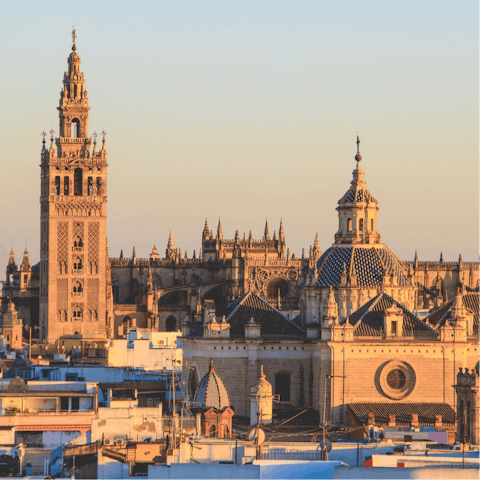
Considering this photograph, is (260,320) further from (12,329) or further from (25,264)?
(25,264)

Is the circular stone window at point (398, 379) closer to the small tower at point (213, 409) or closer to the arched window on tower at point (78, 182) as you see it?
the small tower at point (213, 409)

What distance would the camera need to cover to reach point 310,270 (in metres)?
77.5

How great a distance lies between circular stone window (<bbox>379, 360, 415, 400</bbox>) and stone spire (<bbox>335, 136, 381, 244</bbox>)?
7.30 metres

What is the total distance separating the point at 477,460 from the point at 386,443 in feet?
27.0

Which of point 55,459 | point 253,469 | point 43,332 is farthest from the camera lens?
point 43,332

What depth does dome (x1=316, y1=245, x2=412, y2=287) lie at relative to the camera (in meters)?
75.5

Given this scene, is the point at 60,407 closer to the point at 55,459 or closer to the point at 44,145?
the point at 55,459

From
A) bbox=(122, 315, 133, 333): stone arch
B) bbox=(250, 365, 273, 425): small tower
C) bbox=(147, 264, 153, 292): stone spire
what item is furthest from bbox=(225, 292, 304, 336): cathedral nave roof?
bbox=(147, 264, 153, 292): stone spire

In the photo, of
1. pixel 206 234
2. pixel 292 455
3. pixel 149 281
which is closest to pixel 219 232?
pixel 206 234

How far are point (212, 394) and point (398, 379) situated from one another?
10.4 meters

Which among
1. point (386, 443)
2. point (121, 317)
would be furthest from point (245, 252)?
point (386, 443)

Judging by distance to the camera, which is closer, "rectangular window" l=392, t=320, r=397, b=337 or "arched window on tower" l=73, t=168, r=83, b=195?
"rectangular window" l=392, t=320, r=397, b=337

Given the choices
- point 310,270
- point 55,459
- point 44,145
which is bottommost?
point 55,459

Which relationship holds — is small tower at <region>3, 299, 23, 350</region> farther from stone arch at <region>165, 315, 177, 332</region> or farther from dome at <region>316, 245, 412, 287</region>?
dome at <region>316, 245, 412, 287</region>
